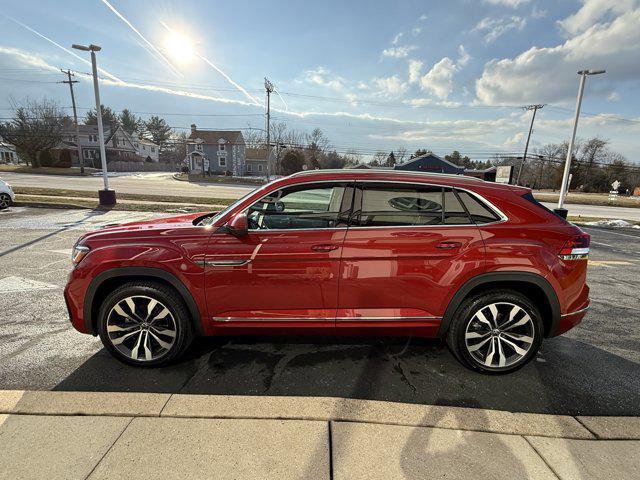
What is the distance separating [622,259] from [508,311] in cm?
768

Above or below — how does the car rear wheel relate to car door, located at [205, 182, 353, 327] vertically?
below

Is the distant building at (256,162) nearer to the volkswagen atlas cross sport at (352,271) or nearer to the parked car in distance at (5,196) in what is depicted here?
the parked car in distance at (5,196)

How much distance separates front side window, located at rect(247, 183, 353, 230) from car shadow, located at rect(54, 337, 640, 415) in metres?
1.27

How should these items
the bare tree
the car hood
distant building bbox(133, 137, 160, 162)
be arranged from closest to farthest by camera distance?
1. the car hood
2. the bare tree
3. distant building bbox(133, 137, 160, 162)

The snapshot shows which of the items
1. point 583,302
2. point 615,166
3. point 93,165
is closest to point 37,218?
point 583,302

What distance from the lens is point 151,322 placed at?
114 inches

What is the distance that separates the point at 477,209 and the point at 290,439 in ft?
7.45

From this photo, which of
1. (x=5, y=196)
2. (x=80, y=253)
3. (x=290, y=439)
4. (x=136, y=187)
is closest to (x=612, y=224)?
(x=290, y=439)

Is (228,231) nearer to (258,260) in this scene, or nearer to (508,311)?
(258,260)

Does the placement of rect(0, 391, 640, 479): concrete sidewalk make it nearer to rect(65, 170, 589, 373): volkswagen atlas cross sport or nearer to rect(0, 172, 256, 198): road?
rect(65, 170, 589, 373): volkswagen atlas cross sport

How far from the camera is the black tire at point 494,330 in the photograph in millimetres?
2820

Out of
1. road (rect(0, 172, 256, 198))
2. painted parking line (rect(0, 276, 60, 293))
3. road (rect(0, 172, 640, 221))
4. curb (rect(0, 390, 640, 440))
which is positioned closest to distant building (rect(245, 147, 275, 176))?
road (rect(0, 172, 256, 198))

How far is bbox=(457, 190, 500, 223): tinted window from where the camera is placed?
280cm

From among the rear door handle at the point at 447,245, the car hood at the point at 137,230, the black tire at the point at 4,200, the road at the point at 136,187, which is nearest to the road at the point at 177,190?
the road at the point at 136,187
